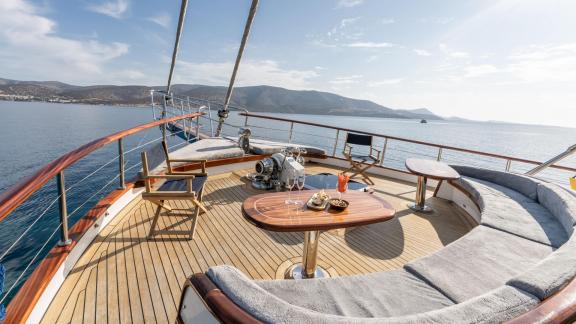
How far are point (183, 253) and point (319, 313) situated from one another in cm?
177

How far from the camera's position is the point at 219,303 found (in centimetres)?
78

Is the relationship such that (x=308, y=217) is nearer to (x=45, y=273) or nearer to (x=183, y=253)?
(x=183, y=253)

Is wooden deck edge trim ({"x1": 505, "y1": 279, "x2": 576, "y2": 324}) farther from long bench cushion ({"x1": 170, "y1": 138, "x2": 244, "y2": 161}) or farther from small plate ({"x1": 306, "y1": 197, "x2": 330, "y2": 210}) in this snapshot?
long bench cushion ({"x1": 170, "y1": 138, "x2": 244, "y2": 161})

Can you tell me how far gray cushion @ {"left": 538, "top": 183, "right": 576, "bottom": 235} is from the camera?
2045 millimetres

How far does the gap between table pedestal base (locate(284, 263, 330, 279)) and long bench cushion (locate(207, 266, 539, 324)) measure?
4.08 feet

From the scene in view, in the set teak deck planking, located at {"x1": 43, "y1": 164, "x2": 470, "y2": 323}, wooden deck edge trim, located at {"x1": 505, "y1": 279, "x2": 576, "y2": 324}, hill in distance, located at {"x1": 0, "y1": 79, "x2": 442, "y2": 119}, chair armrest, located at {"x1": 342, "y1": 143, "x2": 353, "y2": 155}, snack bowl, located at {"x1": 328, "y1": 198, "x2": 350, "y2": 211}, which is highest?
hill in distance, located at {"x1": 0, "y1": 79, "x2": 442, "y2": 119}

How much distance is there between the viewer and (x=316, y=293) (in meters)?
→ 1.28

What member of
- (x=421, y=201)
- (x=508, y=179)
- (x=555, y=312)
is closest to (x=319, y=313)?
(x=555, y=312)

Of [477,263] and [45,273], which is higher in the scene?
[477,263]

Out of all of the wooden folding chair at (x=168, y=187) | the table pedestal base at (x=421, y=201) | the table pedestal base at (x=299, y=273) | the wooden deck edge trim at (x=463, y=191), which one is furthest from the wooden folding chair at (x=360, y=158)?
the wooden folding chair at (x=168, y=187)

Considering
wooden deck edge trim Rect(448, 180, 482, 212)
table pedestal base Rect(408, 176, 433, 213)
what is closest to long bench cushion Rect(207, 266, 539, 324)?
wooden deck edge trim Rect(448, 180, 482, 212)

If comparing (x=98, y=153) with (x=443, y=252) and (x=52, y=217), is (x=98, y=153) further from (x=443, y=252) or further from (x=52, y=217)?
(x=443, y=252)

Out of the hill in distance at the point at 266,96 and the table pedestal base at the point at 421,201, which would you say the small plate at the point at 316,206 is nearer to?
the table pedestal base at the point at 421,201

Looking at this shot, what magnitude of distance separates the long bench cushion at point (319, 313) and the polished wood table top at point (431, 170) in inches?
96.4
